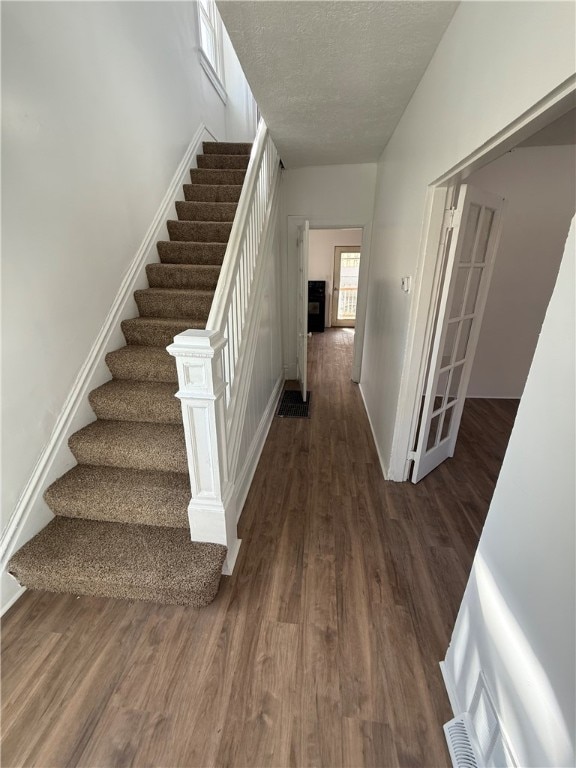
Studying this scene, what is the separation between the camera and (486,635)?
1.00 meters

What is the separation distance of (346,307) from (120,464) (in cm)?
688

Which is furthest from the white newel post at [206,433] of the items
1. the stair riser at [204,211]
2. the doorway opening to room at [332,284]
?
the doorway opening to room at [332,284]

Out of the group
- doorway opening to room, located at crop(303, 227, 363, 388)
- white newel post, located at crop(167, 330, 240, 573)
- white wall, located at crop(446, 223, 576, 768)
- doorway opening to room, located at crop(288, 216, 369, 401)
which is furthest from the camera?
doorway opening to room, located at crop(303, 227, 363, 388)

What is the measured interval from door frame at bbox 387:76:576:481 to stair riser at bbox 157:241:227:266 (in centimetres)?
170

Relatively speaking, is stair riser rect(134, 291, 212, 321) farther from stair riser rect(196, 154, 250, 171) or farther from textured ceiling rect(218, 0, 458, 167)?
stair riser rect(196, 154, 250, 171)

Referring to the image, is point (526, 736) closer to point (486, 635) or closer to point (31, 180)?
point (486, 635)

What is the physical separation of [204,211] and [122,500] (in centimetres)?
261

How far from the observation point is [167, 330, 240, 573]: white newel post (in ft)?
4.26

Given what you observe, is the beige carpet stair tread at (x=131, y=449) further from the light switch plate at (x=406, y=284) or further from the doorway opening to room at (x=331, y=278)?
the doorway opening to room at (x=331, y=278)

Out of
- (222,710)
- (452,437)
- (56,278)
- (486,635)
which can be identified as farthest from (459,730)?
(56,278)

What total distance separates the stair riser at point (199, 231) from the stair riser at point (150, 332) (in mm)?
1032

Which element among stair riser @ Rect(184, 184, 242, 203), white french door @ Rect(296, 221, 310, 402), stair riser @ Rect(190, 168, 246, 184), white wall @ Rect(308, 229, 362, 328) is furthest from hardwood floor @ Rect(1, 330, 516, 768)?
white wall @ Rect(308, 229, 362, 328)

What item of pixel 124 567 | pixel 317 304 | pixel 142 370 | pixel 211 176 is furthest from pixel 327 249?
pixel 124 567

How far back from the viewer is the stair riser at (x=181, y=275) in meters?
2.60
